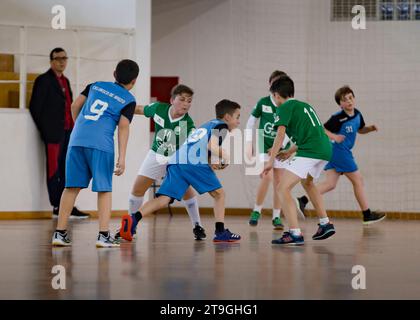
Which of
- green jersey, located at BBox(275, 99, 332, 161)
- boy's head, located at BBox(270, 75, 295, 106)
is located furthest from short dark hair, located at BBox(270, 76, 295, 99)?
green jersey, located at BBox(275, 99, 332, 161)

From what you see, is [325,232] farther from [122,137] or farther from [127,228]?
[122,137]

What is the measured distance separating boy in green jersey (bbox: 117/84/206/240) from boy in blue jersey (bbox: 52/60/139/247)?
841 millimetres

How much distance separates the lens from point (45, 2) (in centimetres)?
1088

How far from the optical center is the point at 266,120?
877 centimetres

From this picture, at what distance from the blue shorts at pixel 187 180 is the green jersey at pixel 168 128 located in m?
0.35

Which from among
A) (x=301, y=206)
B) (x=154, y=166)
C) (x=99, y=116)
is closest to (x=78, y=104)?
(x=99, y=116)

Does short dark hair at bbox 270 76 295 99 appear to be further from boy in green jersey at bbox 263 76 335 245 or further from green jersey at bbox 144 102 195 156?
green jersey at bbox 144 102 195 156

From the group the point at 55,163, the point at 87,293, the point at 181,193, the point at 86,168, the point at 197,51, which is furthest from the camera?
the point at 197,51

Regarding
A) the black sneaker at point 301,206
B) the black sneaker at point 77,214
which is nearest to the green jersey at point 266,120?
the black sneaker at point 301,206

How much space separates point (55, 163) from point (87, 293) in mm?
6654

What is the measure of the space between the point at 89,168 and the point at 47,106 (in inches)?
166

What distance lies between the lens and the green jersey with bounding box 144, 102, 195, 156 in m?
7.09
